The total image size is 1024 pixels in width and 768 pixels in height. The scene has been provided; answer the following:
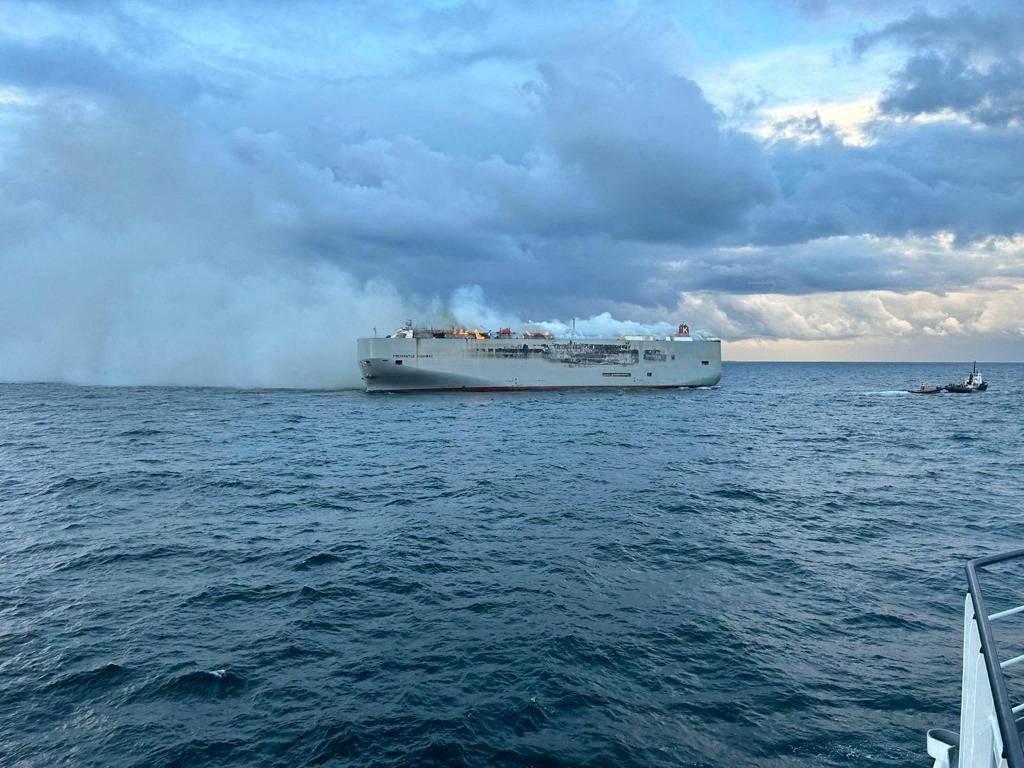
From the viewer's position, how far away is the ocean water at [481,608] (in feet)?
36.8

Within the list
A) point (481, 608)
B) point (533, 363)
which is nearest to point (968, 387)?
point (533, 363)

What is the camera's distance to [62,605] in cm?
1655

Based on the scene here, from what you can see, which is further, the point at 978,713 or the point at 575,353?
the point at 575,353

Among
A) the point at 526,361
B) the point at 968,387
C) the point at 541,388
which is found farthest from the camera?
the point at 968,387

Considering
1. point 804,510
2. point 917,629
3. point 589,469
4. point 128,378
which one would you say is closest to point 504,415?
point 589,469

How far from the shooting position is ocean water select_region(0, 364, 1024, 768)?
11203 millimetres

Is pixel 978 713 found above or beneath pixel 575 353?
beneath

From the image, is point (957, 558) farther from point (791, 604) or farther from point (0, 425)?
point (0, 425)

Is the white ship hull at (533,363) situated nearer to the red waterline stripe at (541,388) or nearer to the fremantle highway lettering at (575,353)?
the fremantle highway lettering at (575,353)

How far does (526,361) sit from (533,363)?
1.28 m

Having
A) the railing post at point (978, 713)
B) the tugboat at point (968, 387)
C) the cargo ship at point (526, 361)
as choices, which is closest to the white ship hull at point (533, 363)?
the cargo ship at point (526, 361)

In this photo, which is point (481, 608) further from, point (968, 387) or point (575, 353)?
point (968, 387)

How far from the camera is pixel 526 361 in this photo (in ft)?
314

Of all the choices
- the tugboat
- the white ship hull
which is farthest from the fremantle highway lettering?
the tugboat
